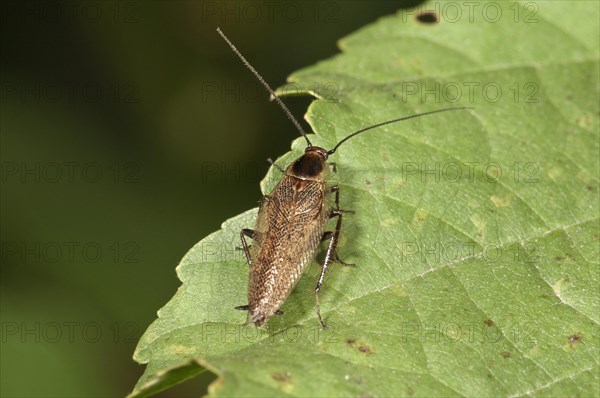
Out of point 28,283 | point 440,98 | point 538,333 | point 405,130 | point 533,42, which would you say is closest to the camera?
point 538,333

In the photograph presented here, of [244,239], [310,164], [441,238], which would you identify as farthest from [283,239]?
[441,238]

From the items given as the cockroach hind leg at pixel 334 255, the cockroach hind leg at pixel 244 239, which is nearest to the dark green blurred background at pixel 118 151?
the cockroach hind leg at pixel 334 255

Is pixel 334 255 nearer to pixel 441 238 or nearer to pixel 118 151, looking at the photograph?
pixel 441 238

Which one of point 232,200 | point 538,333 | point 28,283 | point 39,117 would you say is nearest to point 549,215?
point 538,333

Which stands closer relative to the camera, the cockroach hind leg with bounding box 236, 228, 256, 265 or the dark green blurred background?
the cockroach hind leg with bounding box 236, 228, 256, 265

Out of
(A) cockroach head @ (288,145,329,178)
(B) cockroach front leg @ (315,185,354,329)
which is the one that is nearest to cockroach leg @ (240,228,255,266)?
(B) cockroach front leg @ (315,185,354,329)

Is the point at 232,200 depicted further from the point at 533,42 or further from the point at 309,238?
the point at 533,42

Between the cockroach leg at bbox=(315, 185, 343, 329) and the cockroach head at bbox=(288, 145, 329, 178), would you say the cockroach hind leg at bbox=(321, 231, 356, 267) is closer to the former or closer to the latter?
the cockroach leg at bbox=(315, 185, 343, 329)
